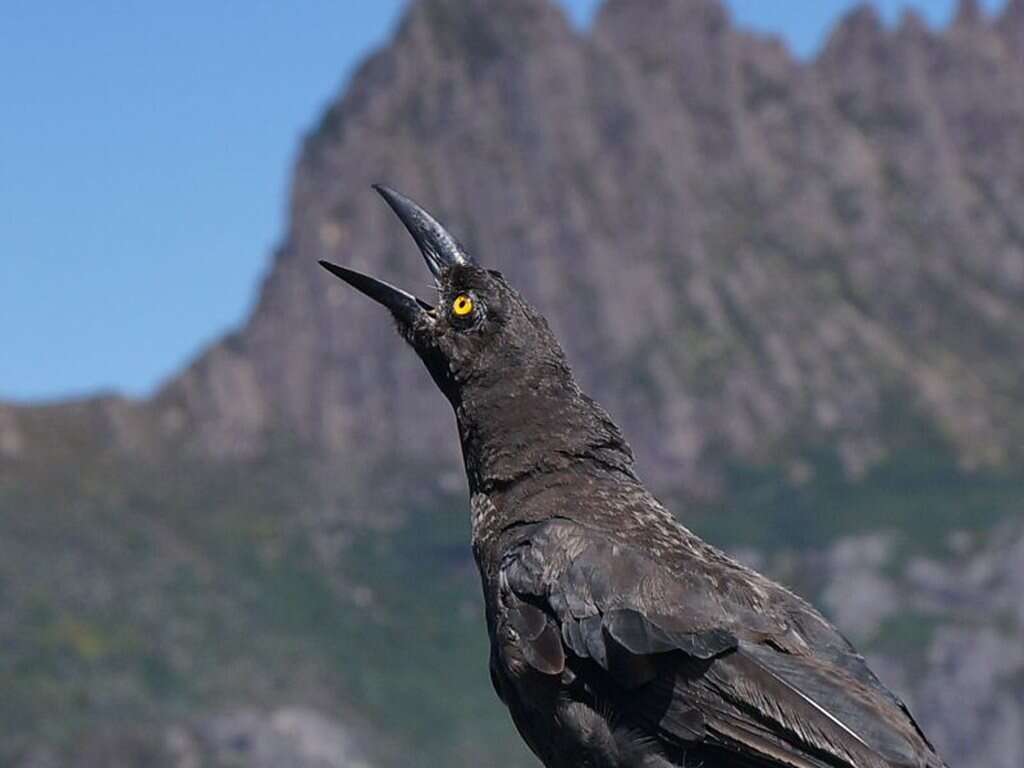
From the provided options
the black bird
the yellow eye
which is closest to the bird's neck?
the black bird

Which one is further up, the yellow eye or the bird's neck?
the yellow eye

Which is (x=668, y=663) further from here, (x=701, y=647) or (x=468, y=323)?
(x=468, y=323)

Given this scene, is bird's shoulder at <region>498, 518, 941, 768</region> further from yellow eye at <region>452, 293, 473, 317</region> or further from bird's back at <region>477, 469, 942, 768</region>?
yellow eye at <region>452, 293, 473, 317</region>

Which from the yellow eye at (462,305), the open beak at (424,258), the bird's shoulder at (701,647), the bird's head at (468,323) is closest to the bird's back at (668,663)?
the bird's shoulder at (701,647)

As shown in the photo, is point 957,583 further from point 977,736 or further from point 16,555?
point 16,555

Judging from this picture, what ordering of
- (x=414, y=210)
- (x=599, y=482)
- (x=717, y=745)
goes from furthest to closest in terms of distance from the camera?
(x=414, y=210) < (x=599, y=482) < (x=717, y=745)

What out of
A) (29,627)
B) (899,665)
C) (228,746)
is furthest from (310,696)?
(899,665)

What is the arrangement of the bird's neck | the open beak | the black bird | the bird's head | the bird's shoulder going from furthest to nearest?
the open beak → the bird's head → the bird's neck → the black bird → the bird's shoulder

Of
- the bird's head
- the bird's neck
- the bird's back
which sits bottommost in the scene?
the bird's back
